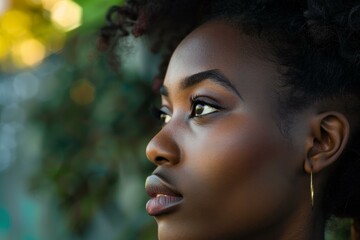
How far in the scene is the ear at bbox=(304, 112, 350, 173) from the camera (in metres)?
2.51

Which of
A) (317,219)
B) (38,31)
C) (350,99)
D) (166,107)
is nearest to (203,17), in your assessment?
(166,107)

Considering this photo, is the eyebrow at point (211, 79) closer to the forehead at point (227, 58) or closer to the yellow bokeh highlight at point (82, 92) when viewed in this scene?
the forehead at point (227, 58)

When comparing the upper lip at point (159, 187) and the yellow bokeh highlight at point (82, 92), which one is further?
the yellow bokeh highlight at point (82, 92)

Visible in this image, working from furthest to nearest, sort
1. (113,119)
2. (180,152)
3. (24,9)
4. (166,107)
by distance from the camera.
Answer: (24,9) < (113,119) < (166,107) < (180,152)

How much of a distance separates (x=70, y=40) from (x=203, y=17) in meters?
1.58

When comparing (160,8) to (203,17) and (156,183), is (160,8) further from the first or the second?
(156,183)

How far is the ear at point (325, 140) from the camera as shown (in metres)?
2.51

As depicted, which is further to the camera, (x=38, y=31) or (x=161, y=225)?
(x=38, y=31)

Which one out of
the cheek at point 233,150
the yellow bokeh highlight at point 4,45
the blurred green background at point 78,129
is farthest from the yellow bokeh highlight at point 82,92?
the cheek at point 233,150

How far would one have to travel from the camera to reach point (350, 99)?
257 centimetres

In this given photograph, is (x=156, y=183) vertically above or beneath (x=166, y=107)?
beneath

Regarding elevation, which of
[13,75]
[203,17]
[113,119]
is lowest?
[203,17]

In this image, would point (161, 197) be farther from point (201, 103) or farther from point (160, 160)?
point (201, 103)

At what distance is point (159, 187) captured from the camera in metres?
2.47
